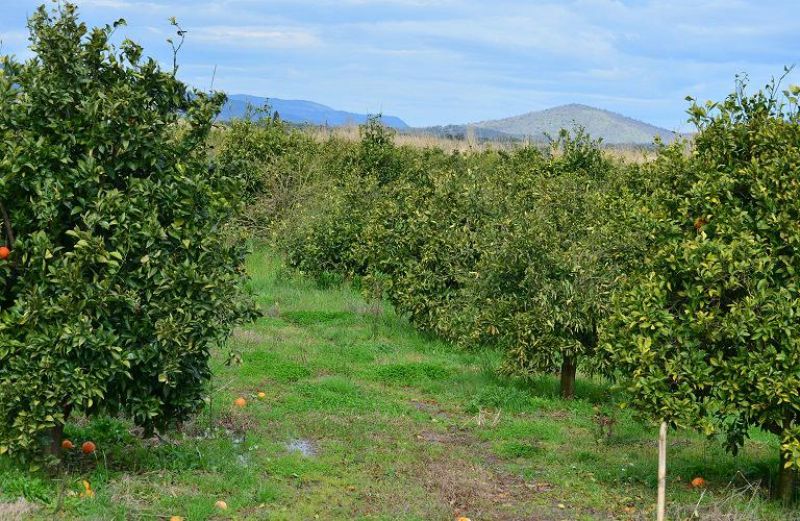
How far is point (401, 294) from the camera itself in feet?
42.3

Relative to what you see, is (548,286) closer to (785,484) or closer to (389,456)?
(389,456)

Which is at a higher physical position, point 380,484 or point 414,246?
point 414,246

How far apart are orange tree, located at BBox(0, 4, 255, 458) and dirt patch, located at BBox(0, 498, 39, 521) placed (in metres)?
0.44

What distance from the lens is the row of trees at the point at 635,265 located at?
6.65 metres

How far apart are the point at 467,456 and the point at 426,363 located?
327 cm

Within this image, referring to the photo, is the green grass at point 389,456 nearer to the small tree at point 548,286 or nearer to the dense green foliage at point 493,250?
the small tree at point 548,286

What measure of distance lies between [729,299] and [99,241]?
4.79m

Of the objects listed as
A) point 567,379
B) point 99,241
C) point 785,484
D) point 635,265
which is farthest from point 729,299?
point 99,241

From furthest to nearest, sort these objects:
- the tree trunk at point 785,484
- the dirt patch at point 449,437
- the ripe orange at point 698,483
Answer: the dirt patch at point 449,437 → the ripe orange at point 698,483 → the tree trunk at point 785,484

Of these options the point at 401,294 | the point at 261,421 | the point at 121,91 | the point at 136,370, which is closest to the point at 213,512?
the point at 136,370

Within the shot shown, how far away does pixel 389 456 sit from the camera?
790cm

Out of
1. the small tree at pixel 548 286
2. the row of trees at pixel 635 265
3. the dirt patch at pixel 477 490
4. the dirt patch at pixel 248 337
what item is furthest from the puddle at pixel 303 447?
the dirt patch at pixel 248 337

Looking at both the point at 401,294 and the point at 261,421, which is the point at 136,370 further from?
the point at 401,294

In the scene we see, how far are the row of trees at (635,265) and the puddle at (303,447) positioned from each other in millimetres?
2595
